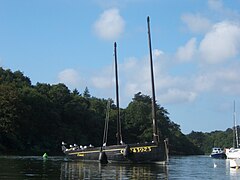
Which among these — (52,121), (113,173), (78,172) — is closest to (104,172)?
(113,173)

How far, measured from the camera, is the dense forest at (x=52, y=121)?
9950 centimetres

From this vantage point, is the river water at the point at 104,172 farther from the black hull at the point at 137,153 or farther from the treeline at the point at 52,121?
the treeline at the point at 52,121

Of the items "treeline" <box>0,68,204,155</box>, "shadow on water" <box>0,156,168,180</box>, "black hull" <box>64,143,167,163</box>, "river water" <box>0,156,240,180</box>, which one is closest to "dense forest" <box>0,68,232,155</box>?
"treeline" <box>0,68,204,155</box>

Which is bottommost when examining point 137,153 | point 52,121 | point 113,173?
point 113,173

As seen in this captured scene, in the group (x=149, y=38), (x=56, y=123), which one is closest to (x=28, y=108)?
(x=56, y=123)

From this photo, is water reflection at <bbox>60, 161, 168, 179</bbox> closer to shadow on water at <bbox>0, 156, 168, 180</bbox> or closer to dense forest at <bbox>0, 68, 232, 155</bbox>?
shadow on water at <bbox>0, 156, 168, 180</bbox>

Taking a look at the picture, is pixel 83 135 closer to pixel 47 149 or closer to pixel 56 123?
pixel 56 123

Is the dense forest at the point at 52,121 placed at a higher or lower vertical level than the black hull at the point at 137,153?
higher

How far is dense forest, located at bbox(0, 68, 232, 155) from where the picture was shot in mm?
99500

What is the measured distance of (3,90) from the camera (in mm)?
101562

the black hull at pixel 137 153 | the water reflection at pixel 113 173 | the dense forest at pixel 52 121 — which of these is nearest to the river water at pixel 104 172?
the water reflection at pixel 113 173

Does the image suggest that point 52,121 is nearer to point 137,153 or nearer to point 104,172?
point 137,153

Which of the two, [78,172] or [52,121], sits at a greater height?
[52,121]

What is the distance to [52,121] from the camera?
4943 inches
